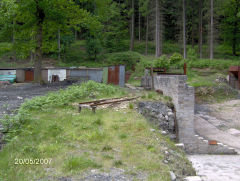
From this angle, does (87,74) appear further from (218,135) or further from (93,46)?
(93,46)

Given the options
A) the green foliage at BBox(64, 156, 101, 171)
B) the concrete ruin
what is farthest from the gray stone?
the concrete ruin

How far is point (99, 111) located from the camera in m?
9.80

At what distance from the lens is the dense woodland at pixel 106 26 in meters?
19.9

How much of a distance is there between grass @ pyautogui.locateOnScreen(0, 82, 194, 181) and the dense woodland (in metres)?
12.7

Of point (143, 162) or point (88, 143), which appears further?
point (88, 143)

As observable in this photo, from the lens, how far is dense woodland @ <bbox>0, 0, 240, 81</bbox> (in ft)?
65.2

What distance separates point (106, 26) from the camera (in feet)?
147

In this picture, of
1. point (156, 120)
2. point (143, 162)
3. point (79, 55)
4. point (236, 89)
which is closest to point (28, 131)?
point (143, 162)

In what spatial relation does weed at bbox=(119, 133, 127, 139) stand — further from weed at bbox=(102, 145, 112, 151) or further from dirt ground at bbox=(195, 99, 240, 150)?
dirt ground at bbox=(195, 99, 240, 150)

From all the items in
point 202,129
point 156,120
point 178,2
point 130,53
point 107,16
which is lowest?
point 202,129

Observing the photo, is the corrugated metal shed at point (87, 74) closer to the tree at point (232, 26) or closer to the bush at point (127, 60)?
the bush at point (127, 60)

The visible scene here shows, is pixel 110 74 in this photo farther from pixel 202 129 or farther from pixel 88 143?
pixel 88 143

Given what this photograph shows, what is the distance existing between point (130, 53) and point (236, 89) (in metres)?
15.3

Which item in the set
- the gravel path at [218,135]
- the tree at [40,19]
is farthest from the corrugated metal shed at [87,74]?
the gravel path at [218,135]
